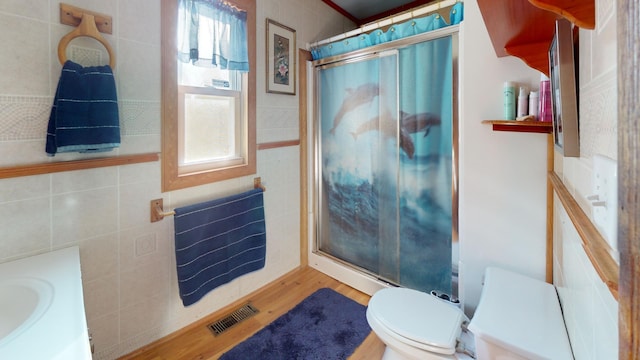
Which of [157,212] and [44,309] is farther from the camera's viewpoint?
[157,212]

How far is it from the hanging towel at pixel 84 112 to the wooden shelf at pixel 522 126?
185 centimetres

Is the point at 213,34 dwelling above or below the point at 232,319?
above

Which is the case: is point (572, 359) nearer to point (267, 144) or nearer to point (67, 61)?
point (267, 144)

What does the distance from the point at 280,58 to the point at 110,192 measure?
1.51 metres

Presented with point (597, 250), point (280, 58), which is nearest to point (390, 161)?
point (280, 58)

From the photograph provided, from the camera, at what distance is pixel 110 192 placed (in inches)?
61.3

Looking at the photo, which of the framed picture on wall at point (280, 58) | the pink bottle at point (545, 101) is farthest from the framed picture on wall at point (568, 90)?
the framed picture on wall at point (280, 58)

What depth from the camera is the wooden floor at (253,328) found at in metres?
1.73

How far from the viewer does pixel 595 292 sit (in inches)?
24.1

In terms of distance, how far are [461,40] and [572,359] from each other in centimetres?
155

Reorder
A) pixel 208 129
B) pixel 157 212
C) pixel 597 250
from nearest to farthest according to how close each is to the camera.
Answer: pixel 597 250 < pixel 157 212 < pixel 208 129

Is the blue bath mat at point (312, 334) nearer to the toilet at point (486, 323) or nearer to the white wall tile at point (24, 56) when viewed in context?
the toilet at point (486, 323)

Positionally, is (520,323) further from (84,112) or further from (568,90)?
(84,112)

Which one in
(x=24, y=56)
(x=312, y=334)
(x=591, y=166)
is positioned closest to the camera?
(x=591, y=166)
